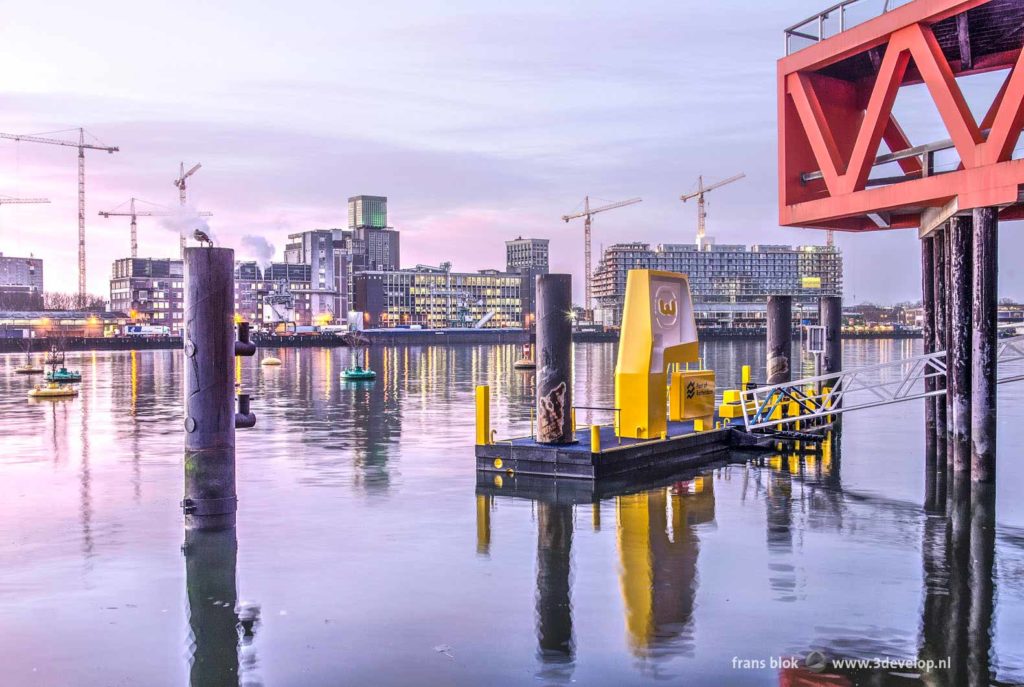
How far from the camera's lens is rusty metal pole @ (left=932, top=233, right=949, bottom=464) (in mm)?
31578

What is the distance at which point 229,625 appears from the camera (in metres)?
15.4

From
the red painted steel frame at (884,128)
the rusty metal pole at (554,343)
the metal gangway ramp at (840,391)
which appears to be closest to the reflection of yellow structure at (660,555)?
the rusty metal pole at (554,343)

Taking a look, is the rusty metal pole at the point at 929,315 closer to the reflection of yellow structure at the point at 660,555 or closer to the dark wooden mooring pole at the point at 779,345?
the dark wooden mooring pole at the point at 779,345

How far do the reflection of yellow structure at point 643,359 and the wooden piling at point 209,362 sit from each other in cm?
1277

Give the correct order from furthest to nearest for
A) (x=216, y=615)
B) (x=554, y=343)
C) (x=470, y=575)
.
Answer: (x=554, y=343), (x=470, y=575), (x=216, y=615)

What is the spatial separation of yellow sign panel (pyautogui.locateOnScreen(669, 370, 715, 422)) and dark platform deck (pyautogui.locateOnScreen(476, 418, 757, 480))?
3.04 meters

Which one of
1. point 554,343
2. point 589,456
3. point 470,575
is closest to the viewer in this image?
point 470,575

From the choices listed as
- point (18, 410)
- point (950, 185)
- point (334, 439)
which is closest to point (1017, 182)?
point (950, 185)

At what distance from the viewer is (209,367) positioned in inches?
774

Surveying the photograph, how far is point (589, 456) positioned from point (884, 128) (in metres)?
13.0

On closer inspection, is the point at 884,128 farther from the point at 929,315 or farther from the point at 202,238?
the point at 202,238

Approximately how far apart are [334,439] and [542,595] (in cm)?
2455

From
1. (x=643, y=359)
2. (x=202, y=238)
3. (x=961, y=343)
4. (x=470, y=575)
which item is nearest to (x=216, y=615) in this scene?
(x=470, y=575)

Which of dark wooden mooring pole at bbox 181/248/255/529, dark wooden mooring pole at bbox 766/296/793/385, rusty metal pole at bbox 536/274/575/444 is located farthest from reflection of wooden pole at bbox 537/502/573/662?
dark wooden mooring pole at bbox 766/296/793/385
